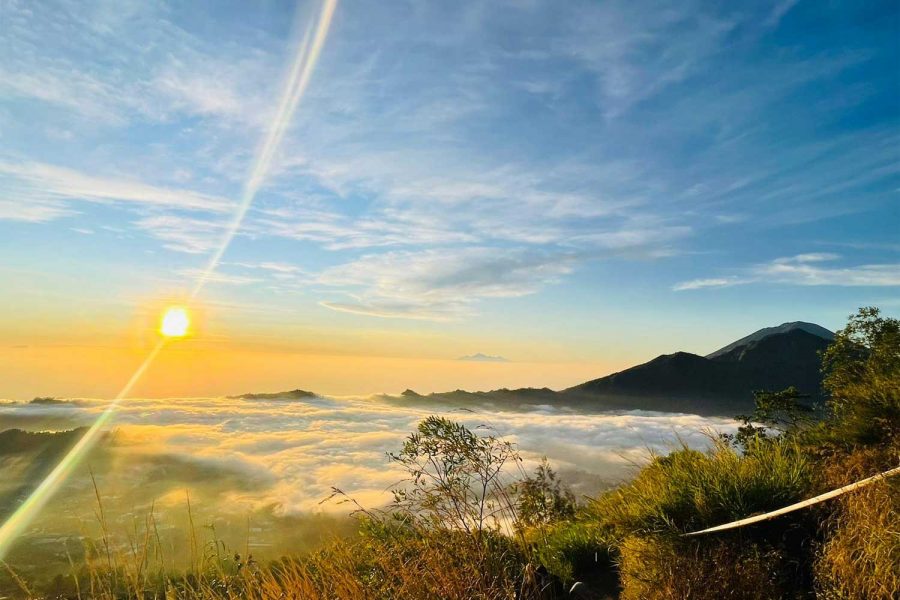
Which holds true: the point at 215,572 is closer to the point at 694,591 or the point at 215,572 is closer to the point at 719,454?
the point at 694,591

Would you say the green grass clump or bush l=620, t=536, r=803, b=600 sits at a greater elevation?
the green grass clump

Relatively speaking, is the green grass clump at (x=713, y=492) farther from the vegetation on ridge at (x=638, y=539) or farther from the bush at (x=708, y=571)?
the bush at (x=708, y=571)

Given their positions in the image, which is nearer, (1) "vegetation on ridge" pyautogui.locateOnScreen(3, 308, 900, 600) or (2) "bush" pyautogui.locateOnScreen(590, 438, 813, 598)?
(1) "vegetation on ridge" pyautogui.locateOnScreen(3, 308, 900, 600)

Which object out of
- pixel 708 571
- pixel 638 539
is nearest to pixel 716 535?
pixel 708 571

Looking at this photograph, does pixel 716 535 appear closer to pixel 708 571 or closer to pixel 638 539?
pixel 708 571

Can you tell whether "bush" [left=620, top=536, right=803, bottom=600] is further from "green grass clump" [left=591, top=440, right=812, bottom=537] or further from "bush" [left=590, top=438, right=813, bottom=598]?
"green grass clump" [left=591, top=440, right=812, bottom=537]

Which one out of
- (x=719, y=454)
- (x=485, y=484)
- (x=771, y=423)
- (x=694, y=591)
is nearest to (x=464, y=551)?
(x=485, y=484)

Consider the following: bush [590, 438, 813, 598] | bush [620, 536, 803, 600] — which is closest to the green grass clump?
bush [590, 438, 813, 598]

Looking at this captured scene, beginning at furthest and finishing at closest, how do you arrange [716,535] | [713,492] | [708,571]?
[713,492] < [716,535] < [708,571]

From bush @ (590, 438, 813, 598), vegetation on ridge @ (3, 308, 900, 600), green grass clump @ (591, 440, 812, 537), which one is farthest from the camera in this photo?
green grass clump @ (591, 440, 812, 537)

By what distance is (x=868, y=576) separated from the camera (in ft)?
14.9

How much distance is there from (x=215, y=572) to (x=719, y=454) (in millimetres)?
6384

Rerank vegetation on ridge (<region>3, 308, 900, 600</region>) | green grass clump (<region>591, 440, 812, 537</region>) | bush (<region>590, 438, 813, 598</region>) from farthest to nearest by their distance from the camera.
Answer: green grass clump (<region>591, 440, 812, 537</region>) → bush (<region>590, 438, 813, 598</region>) → vegetation on ridge (<region>3, 308, 900, 600</region>)

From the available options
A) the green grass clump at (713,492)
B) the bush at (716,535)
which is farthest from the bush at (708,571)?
the green grass clump at (713,492)
